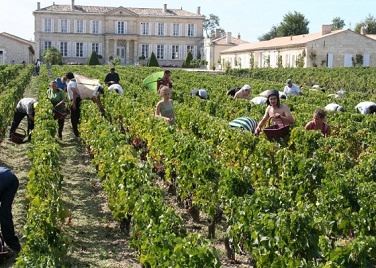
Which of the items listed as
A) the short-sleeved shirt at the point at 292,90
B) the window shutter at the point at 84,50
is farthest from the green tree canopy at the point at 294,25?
the short-sleeved shirt at the point at 292,90

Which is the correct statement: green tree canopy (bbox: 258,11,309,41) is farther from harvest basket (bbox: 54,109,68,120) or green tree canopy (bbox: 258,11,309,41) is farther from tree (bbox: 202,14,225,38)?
harvest basket (bbox: 54,109,68,120)

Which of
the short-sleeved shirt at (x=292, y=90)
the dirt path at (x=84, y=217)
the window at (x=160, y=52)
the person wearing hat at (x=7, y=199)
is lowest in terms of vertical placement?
the dirt path at (x=84, y=217)

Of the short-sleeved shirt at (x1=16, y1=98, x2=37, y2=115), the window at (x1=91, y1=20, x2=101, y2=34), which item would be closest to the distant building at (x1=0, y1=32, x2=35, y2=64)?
the window at (x1=91, y1=20, x2=101, y2=34)

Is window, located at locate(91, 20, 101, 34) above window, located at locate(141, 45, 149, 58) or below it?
above

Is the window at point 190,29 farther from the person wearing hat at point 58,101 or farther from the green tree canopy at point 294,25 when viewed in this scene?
the person wearing hat at point 58,101

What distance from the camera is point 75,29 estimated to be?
7306cm

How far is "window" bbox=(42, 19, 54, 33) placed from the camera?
72500 millimetres

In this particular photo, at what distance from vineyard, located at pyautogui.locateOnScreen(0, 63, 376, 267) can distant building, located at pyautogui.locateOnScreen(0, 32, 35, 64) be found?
50552 millimetres

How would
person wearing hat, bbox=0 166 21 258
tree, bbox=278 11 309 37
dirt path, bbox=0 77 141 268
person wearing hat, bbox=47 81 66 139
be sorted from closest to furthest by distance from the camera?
person wearing hat, bbox=0 166 21 258, dirt path, bbox=0 77 141 268, person wearing hat, bbox=47 81 66 139, tree, bbox=278 11 309 37

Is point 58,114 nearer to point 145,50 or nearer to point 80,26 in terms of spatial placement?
point 145,50

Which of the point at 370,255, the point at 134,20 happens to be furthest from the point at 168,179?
the point at 134,20

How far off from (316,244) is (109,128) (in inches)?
217

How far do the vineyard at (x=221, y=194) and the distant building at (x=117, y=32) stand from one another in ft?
201

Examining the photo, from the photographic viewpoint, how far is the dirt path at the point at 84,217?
685 centimetres
